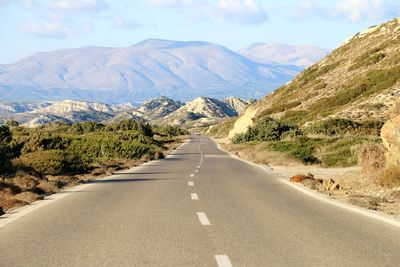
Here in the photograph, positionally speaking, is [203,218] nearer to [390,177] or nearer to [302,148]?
[390,177]

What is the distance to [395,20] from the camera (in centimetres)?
9169

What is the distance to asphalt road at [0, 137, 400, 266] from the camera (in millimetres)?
8141

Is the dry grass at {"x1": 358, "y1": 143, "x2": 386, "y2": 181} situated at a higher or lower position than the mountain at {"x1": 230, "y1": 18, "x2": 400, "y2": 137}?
lower

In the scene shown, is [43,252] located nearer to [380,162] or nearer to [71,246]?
[71,246]

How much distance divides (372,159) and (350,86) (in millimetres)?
51664

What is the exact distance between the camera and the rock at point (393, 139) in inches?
729

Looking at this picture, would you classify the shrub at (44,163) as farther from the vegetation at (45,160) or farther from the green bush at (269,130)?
the green bush at (269,130)

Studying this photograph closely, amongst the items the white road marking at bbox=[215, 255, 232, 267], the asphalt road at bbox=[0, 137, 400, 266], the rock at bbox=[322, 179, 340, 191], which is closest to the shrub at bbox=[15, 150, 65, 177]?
the asphalt road at bbox=[0, 137, 400, 266]

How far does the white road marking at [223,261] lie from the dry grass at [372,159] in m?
12.8

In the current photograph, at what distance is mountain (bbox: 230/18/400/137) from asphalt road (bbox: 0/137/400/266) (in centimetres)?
3987

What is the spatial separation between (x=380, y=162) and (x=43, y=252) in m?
14.3

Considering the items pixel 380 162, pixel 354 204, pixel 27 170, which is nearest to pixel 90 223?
pixel 354 204

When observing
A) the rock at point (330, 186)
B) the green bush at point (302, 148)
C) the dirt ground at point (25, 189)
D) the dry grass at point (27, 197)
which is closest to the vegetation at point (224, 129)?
the green bush at point (302, 148)

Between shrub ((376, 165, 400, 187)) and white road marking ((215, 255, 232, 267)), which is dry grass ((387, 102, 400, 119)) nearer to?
shrub ((376, 165, 400, 187))
